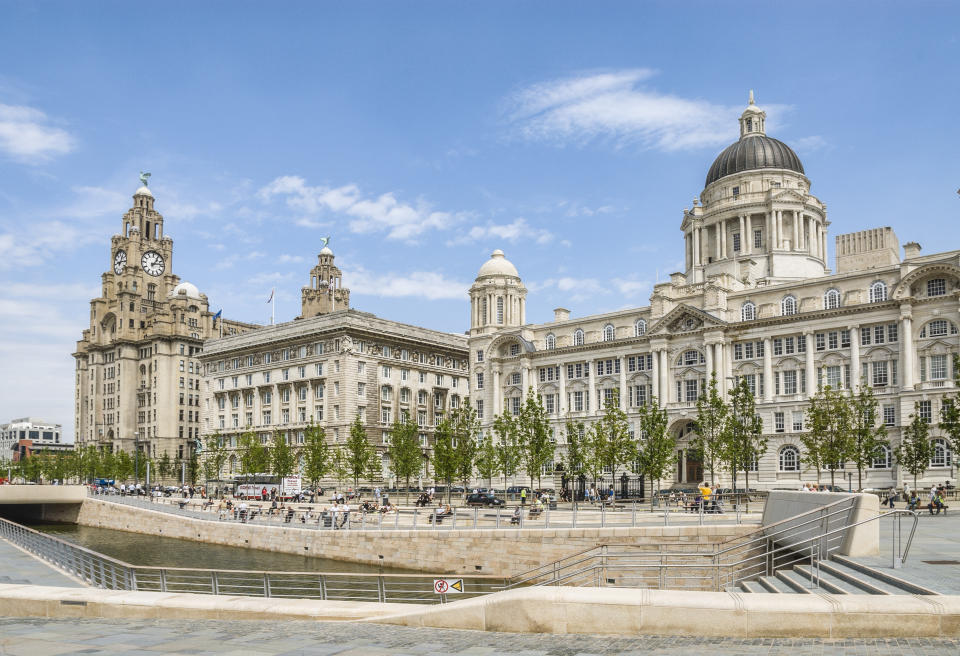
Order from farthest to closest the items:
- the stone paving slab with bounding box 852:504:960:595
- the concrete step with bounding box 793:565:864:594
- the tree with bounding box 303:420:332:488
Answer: the tree with bounding box 303:420:332:488
the concrete step with bounding box 793:565:864:594
the stone paving slab with bounding box 852:504:960:595

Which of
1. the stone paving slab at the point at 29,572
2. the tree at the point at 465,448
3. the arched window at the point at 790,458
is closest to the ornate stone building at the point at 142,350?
the tree at the point at 465,448

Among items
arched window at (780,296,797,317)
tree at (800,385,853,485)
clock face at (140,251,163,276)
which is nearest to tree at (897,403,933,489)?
tree at (800,385,853,485)

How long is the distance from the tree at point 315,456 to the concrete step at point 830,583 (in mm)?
71607

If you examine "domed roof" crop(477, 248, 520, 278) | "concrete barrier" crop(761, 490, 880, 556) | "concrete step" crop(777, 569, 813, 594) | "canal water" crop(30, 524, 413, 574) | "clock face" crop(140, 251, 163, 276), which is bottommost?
"canal water" crop(30, 524, 413, 574)

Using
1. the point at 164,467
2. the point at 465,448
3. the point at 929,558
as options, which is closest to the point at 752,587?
the point at 929,558

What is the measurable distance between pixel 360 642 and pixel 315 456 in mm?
74466

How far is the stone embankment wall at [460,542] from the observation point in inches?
1379

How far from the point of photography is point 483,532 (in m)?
39.5

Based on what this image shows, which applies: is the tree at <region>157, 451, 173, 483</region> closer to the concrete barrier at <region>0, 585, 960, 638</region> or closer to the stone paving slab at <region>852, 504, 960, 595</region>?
the stone paving slab at <region>852, 504, 960, 595</region>

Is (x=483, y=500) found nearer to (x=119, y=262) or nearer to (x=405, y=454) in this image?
(x=405, y=454)

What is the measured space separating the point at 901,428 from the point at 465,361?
2455 inches

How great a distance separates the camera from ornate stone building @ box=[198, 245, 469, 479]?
344 ft

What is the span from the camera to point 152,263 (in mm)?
153875

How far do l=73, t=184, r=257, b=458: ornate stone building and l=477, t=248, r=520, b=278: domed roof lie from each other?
56.8 metres
